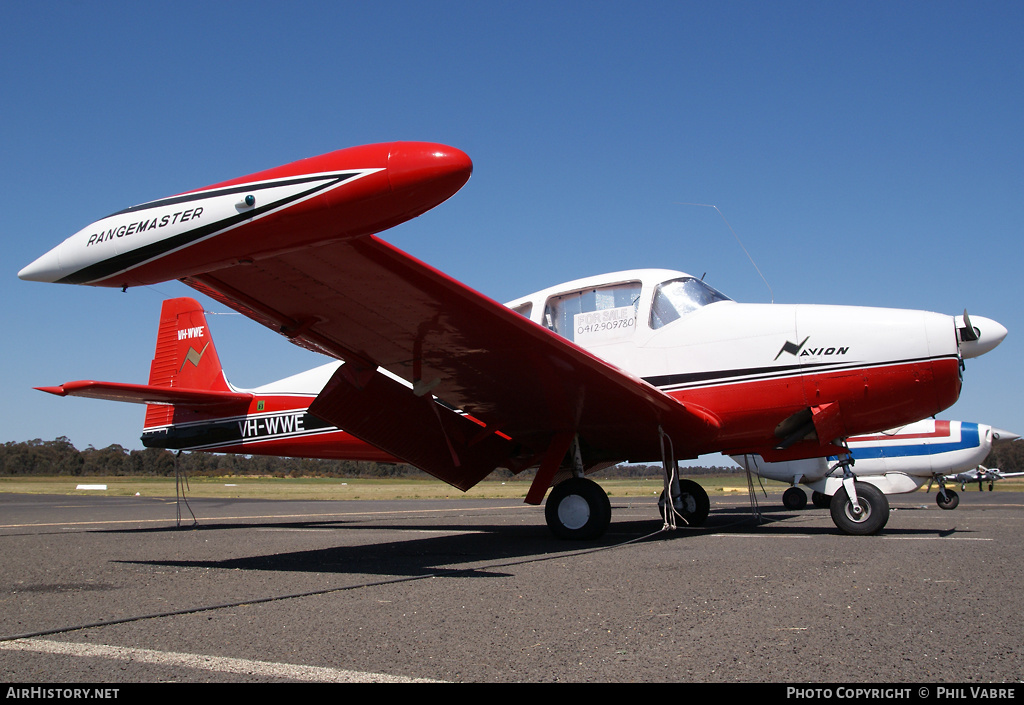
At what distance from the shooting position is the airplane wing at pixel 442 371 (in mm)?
5180

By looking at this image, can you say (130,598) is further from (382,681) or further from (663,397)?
(663,397)

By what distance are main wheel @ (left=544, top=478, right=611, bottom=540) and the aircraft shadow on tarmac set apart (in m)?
0.13

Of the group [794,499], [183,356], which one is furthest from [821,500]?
[183,356]

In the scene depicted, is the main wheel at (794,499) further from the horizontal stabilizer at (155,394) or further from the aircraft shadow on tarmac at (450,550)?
the horizontal stabilizer at (155,394)

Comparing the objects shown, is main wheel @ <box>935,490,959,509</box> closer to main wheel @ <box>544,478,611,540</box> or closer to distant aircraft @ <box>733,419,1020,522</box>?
distant aircraft @ <box>733,419,1020,522</box>

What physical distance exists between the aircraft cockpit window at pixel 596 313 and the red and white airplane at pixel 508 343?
2cm

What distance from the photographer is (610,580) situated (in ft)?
14.8

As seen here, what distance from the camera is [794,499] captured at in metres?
18.1

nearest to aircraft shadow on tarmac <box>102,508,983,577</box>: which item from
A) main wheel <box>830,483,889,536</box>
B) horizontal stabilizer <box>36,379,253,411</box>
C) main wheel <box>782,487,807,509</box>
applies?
main wheel <box>830,483,889,536</box>

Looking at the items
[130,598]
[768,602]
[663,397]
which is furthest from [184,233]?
[663,397]

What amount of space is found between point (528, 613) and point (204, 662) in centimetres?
152

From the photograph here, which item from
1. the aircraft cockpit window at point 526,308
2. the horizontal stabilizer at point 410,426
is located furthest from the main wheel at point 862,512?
the aircraft cockpit window at point 526,308

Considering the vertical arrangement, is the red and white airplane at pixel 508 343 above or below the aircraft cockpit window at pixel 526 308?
below

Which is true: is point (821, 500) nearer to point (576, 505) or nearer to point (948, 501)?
point (948, 501)
